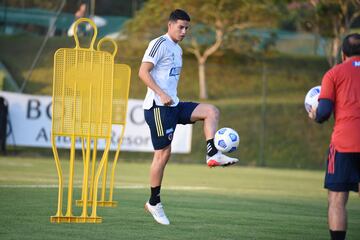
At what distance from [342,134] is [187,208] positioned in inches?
154

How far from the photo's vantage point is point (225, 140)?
31.3 feet

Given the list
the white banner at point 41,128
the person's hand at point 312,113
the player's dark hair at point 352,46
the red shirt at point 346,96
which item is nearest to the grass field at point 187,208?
the person's hand at point 312,113

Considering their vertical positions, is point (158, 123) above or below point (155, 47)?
below

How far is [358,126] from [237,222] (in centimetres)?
268

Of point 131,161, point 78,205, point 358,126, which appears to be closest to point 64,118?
point 78,205

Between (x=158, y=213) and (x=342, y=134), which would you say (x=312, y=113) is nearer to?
(x=342, y=134)

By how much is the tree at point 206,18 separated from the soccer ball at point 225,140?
21589mm

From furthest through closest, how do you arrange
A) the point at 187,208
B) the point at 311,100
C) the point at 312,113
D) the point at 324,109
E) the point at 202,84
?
the point at 202,84
the point at 187,208
the point at 311,100
the point at 312,113
the point at 324,109

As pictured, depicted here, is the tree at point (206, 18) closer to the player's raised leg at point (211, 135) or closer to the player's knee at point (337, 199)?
the player's raised leg at point (211, 135)

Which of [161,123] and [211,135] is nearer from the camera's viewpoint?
[211,135]

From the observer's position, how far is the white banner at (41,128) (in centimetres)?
2255

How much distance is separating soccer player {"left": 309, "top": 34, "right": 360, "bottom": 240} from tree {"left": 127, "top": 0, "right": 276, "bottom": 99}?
23.7 meters

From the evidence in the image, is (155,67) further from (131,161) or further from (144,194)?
(131,161)

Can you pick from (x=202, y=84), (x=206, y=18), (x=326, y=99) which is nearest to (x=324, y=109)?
(x=326, y=99)
